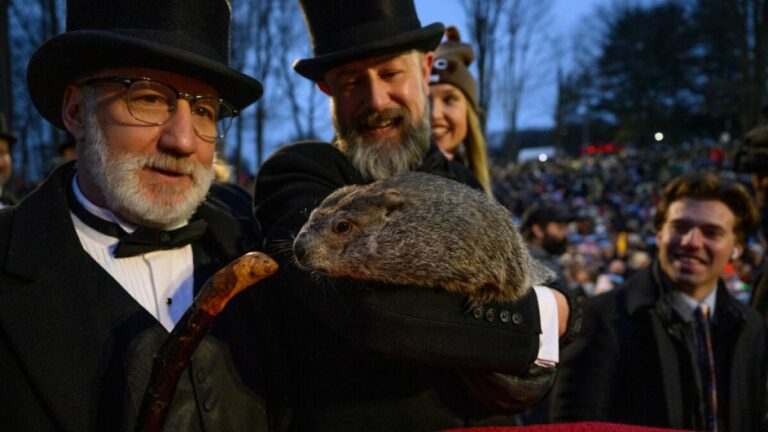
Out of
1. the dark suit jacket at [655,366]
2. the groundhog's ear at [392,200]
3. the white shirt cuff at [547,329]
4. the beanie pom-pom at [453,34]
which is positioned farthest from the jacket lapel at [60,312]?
the beanie pom-pom at [453,34]

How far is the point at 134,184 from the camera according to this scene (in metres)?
2.05

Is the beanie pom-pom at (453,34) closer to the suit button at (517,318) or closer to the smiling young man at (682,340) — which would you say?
the smiling young man at (682,340)

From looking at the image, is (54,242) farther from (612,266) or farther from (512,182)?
(512,182)

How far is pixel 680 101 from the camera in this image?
33.2 m

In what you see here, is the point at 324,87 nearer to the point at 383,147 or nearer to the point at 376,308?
the point at 383,147

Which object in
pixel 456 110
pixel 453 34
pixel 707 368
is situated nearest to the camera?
pixel 707 368

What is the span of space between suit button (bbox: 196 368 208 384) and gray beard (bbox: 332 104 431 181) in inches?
34.4

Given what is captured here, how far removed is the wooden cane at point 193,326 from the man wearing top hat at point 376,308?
373mm

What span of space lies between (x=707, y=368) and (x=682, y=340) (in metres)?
0.19

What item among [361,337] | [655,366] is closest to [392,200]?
[361,337]

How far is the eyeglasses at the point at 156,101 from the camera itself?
2035 millimetres

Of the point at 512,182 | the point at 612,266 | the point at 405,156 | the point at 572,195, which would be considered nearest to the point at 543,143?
the point at 512,182

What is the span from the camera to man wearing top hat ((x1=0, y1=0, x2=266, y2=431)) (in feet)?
5.79

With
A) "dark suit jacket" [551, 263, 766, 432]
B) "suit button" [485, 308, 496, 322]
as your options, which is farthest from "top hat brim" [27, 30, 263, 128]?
"dark suit jacket" [551, 263, 766, 432]
